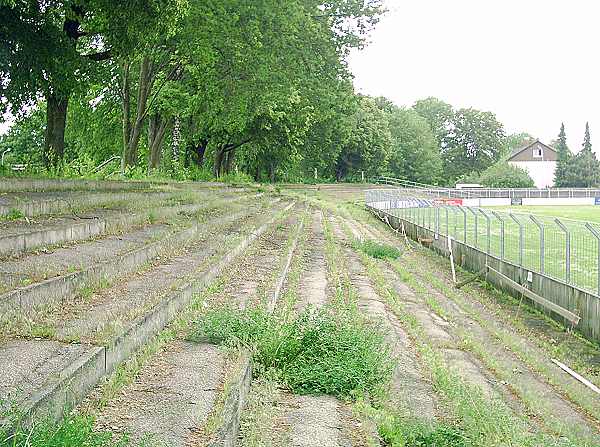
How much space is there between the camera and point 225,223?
17.2 meters

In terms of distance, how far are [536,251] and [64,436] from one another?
1397 centimetres

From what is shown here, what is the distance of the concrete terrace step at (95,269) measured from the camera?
5744 mm

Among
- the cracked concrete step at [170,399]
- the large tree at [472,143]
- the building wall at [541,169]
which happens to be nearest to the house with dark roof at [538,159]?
the building wall at [541,169]

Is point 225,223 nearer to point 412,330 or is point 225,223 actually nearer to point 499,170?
point 412,330

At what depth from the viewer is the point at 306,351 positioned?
22.4ft

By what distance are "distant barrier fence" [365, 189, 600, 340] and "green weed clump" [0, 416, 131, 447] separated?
34.5 feet

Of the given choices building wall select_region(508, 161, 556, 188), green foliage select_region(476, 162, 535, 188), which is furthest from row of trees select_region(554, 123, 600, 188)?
building wall select_region(508, 161, 556, 188)

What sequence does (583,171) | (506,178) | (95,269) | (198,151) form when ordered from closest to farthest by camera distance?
(95,269) → (198,151) → (583,171) → (506,178)

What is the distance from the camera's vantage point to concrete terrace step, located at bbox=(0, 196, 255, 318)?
5744 mm

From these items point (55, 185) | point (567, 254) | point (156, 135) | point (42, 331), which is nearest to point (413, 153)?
point (156, 135)

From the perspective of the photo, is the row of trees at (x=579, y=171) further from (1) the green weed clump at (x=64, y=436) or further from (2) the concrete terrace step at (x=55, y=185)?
(1) the green weed clump at (x=64, y=436)

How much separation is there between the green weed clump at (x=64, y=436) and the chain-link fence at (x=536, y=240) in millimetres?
10711

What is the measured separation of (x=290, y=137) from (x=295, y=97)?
17166mm

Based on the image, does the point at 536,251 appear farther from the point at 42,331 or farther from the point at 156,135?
the point at 156,135
